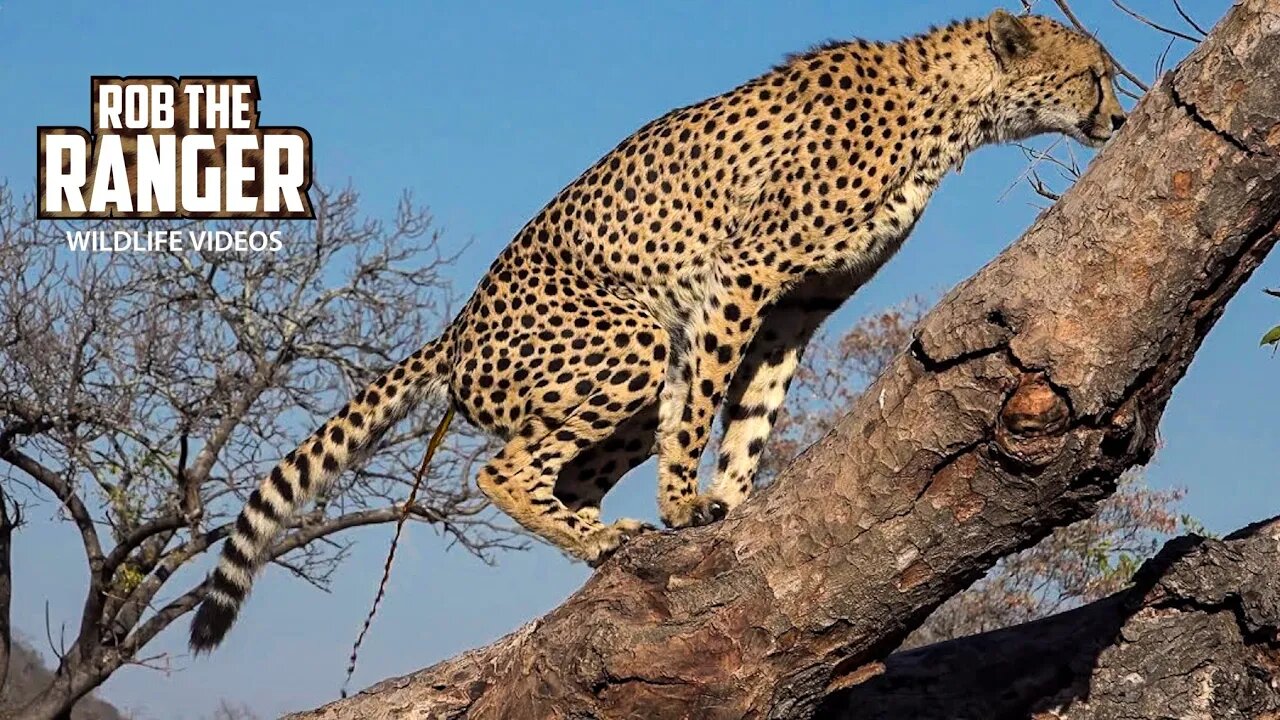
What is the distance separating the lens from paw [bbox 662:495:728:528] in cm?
581

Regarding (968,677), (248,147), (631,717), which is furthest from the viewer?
(248,147)

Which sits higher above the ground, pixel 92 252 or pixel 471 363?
pixel 92 252

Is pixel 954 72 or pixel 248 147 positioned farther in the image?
pixel 248 147

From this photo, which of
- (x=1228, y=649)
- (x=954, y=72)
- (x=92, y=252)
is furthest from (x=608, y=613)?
(x=92, y=252)

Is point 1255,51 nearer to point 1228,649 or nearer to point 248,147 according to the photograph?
point 1228,649

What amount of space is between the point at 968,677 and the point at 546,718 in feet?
4.34

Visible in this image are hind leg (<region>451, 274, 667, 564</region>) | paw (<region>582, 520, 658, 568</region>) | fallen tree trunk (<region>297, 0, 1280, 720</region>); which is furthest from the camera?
hind leg (<region>451, 274, 667, 564</region>)

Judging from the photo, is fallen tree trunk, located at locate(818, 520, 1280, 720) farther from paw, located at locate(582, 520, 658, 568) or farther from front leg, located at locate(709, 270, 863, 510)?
front leg, located at locate(709, 270, 863, 510)

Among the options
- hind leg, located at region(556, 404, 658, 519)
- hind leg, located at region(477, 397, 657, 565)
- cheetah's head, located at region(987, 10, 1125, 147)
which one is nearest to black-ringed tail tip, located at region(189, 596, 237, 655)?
hind leg, located at region(477, 397, 657, 565)

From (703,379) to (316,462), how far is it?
1.65 meters

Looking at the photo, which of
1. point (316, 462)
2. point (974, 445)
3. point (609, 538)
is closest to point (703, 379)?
point (609, 538)

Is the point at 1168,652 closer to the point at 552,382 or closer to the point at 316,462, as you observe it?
the point at 552,382

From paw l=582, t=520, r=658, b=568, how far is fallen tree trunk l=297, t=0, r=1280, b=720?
1.17 meters

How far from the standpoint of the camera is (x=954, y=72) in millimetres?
6762
